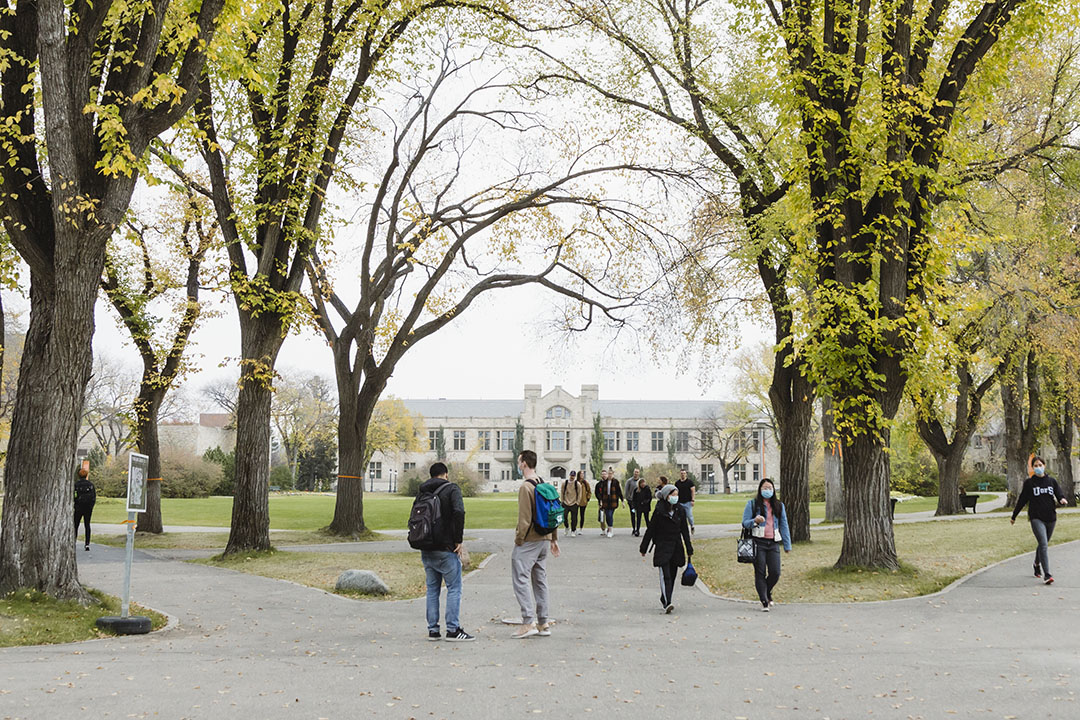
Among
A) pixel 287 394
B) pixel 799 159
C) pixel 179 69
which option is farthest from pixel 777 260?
pixel 287 394

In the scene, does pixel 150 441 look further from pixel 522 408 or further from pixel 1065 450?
pixel 522 408

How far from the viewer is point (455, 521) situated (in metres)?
9.30

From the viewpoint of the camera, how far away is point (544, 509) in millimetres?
9703

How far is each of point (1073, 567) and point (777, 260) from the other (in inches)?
334

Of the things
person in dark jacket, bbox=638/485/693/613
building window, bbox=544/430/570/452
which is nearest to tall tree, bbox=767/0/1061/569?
person in dark jacket, bbox=638/485/693/613

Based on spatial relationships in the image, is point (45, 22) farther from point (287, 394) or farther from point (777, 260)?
point (287, 394)

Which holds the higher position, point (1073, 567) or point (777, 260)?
point (777, 260)

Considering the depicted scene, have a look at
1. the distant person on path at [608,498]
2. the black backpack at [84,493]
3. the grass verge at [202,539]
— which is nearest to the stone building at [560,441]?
the distant person on path at [608,498]

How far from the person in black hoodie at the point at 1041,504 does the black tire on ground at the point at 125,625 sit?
1174cm

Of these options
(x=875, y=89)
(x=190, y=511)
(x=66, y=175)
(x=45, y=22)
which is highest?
(x=875, y=89)

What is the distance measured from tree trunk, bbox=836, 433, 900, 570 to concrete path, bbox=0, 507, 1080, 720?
1650 mm

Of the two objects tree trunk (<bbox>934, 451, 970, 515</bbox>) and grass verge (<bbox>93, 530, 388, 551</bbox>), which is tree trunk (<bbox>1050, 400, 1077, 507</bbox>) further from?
grass verge (<bbox>93, 530, 388, 551</bbox>)

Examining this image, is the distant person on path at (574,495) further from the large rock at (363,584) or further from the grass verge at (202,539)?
the large rock at (363,584)

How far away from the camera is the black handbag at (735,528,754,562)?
38.3 ft
